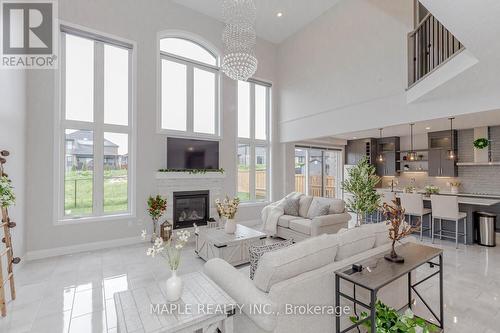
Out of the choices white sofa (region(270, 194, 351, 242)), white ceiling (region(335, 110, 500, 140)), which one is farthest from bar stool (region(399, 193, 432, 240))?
white ceiling (region(335, 110, 500, 140))

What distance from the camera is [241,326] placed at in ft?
6.12

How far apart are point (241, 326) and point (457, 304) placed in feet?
8.89

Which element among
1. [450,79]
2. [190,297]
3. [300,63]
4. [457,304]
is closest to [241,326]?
[190,297]

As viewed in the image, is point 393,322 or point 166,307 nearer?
point 166,307

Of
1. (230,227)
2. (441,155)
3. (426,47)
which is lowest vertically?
(230,227)

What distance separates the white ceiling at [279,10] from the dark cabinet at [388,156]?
4607 millimetres

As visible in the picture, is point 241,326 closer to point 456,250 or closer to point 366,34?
point 456,250

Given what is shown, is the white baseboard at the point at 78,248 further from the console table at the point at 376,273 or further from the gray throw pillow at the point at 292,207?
the console table at the point at 376,273

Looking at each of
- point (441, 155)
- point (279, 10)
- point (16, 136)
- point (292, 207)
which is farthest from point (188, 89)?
point (441, 155)

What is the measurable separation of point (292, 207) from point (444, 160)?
481cm

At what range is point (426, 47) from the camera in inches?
175

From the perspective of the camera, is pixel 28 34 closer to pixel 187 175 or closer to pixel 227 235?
pixel 187 175

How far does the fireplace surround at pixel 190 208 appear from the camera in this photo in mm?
5812

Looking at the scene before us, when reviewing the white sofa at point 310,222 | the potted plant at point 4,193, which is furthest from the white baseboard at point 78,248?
the white sofa at point 310,222
